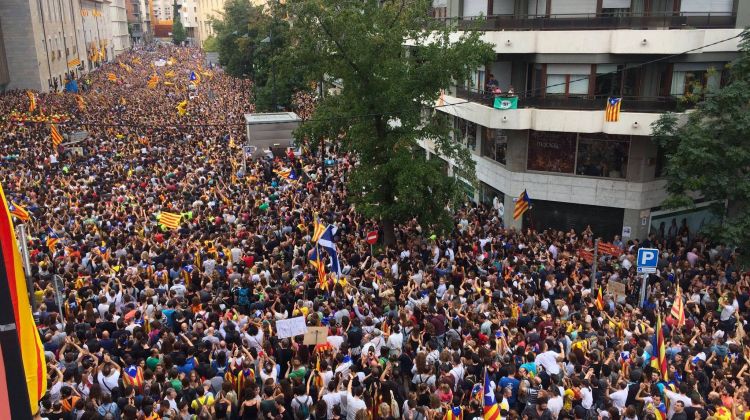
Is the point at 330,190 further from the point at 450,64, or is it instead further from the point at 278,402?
the point at 278,402

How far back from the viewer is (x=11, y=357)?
474 cm

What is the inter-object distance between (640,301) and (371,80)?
381 inches

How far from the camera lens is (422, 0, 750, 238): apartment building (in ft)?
70.3

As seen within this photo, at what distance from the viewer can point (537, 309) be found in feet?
44.4

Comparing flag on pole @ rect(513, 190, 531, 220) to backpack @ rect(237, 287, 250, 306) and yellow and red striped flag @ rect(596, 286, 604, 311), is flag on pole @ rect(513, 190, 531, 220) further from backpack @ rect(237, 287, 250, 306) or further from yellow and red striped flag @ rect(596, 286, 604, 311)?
backpack @ rect(237, 287, 250, 306)

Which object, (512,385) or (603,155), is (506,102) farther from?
(512,385)

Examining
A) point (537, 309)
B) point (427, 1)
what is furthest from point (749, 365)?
point (427, 1)

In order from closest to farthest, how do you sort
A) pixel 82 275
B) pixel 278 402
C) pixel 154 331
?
pixel 278 402, pixel 154 331, pixel 82 275

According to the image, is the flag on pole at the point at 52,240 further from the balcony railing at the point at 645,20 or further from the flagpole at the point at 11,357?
the flagpole at the point at 11,357

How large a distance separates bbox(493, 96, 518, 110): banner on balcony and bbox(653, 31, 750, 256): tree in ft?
17.5

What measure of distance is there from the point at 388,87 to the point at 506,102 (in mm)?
5160

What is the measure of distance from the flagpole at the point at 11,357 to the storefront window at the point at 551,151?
20.9 metres

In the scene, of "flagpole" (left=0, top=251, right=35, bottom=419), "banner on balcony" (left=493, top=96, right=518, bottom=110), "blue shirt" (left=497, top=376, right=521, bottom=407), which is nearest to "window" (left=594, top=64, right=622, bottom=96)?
"banner on balcony" (left=493, top=96, right=518, bottom=110)

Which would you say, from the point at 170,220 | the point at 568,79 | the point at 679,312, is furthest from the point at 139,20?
the point at 679,312
